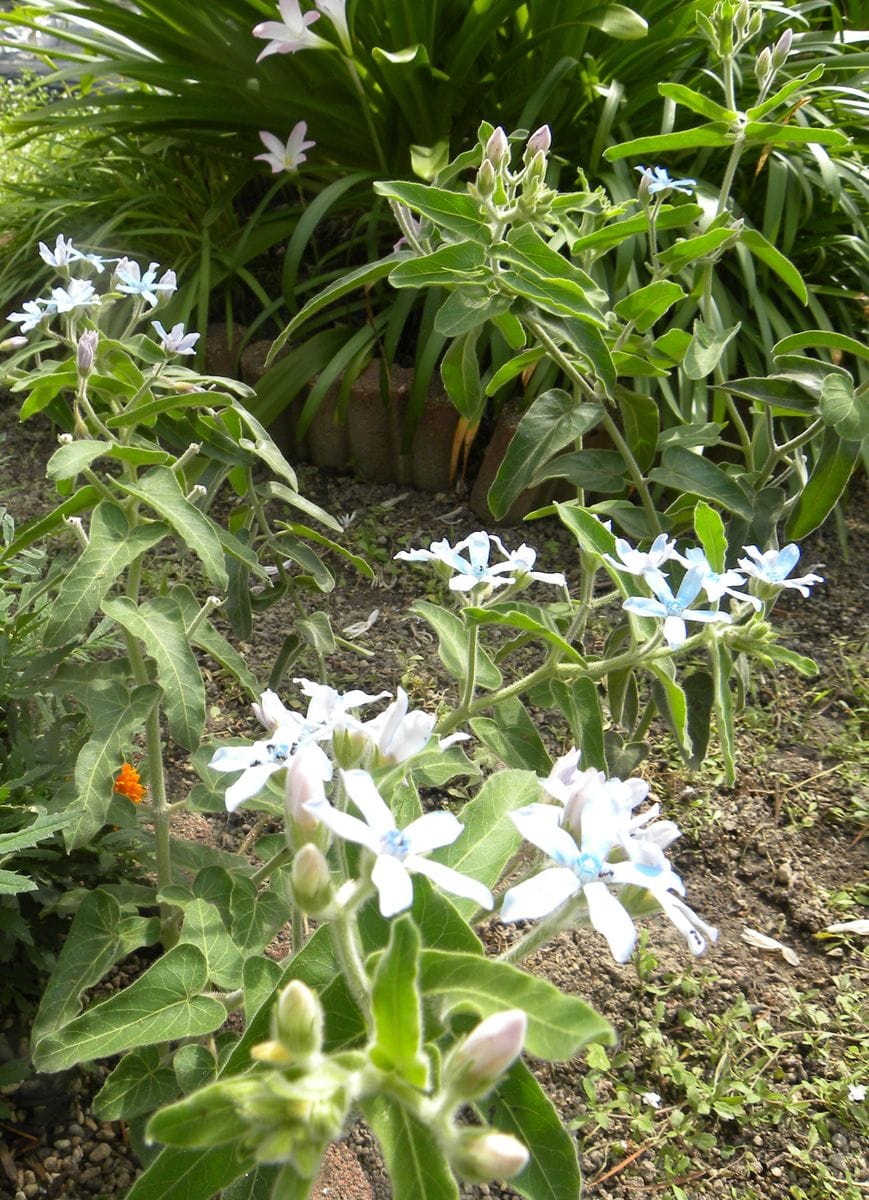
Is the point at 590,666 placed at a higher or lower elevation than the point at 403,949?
lower

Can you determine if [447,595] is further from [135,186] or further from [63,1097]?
A: [135,186]

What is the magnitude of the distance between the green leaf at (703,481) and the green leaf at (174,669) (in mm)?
708

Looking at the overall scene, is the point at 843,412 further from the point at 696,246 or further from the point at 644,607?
the point at 644,607

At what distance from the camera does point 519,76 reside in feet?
9.58

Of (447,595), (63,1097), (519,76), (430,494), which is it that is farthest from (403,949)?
(519,76)

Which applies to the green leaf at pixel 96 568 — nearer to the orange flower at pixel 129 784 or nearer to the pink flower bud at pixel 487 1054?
the orange flower at pixel 129 784

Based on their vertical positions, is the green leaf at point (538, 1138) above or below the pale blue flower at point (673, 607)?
below

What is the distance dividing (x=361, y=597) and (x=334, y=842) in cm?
166

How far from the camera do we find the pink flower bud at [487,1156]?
56 cm

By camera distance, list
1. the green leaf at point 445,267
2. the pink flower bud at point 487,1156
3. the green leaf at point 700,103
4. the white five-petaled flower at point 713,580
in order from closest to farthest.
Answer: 1. the pink flower bud at point 487,1156
2. the white five-petaled flower at point 713,580
3. the green leaf at point 445,267
4. the green leaf at point 700,103

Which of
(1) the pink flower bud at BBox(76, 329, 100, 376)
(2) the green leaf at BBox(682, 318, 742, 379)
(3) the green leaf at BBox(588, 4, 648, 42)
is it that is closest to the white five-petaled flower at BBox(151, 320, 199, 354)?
(1) the pink flower bud at BBox(76, 329, 100, 376)

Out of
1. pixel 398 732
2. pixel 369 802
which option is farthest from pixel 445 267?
pixel 369 802

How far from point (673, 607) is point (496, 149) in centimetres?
59

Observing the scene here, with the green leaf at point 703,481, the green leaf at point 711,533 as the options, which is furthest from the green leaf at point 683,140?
the green leaf at point 711,533
